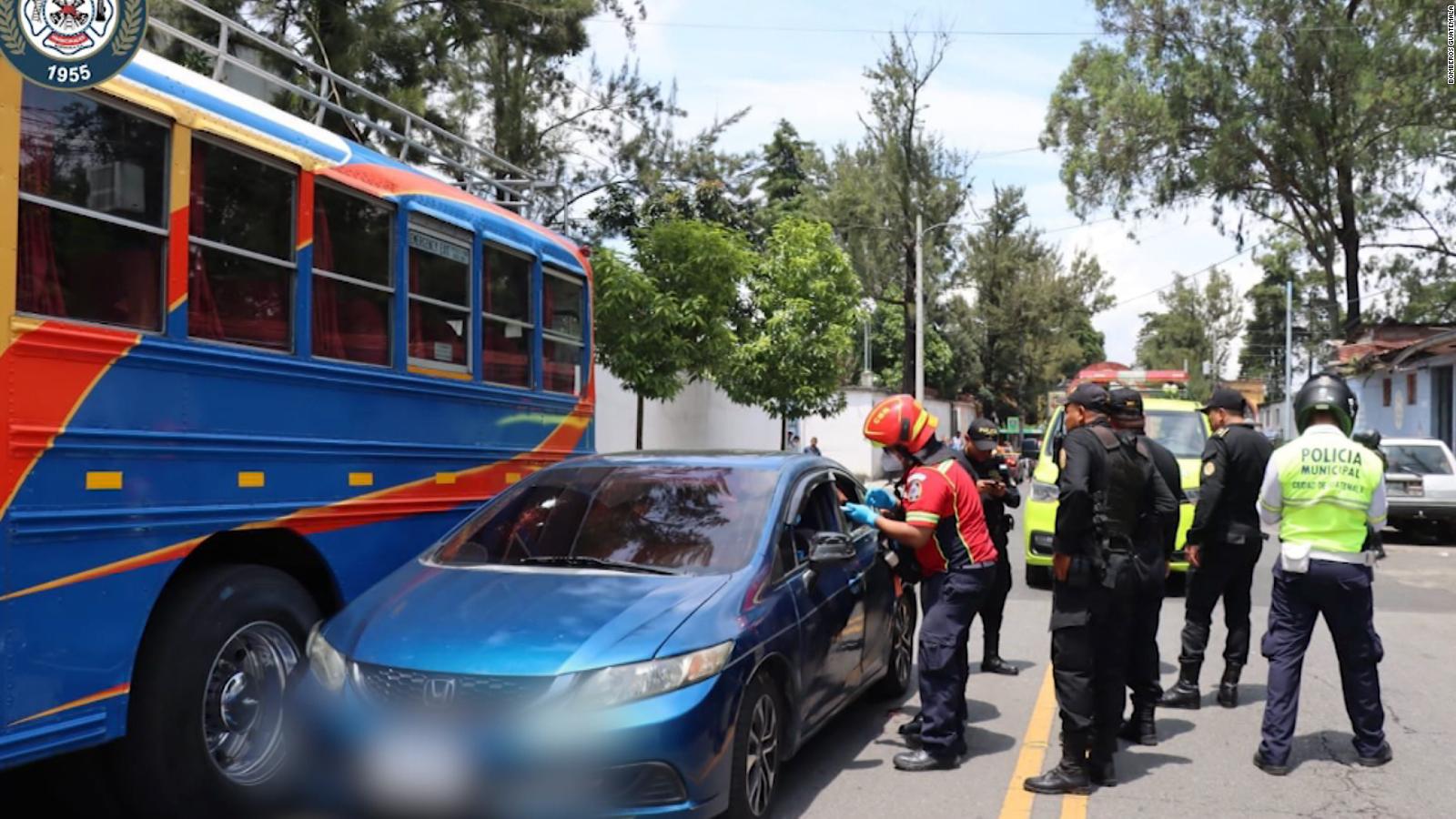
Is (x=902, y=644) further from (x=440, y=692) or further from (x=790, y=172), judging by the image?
(x=790, y=172)

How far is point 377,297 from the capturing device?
6.18m

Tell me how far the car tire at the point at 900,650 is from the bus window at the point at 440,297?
9.70ft

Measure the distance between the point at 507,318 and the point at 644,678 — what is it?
3846mm

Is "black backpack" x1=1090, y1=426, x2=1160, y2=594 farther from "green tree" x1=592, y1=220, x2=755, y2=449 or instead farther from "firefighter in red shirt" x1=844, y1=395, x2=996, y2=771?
"green tree" x1=592, y1=220, x2=755, y2=449

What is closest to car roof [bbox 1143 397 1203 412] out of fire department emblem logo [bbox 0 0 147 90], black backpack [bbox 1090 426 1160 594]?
black backpack [bbox 1090 426 1160 594]

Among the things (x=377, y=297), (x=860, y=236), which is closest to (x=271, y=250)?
(x=377, y=297)

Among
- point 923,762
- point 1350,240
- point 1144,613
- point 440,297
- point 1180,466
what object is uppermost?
point 1350,240

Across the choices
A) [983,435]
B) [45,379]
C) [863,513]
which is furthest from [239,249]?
[983,435]

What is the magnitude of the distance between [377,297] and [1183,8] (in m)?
28.5

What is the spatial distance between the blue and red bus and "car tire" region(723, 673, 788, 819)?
7.12ft

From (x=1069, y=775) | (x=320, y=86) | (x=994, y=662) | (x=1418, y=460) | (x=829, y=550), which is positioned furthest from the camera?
(x=1418, y=460)

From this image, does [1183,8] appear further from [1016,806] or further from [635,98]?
[1016,806]

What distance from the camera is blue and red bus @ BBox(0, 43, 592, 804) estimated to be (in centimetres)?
405

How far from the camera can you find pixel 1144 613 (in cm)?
612
